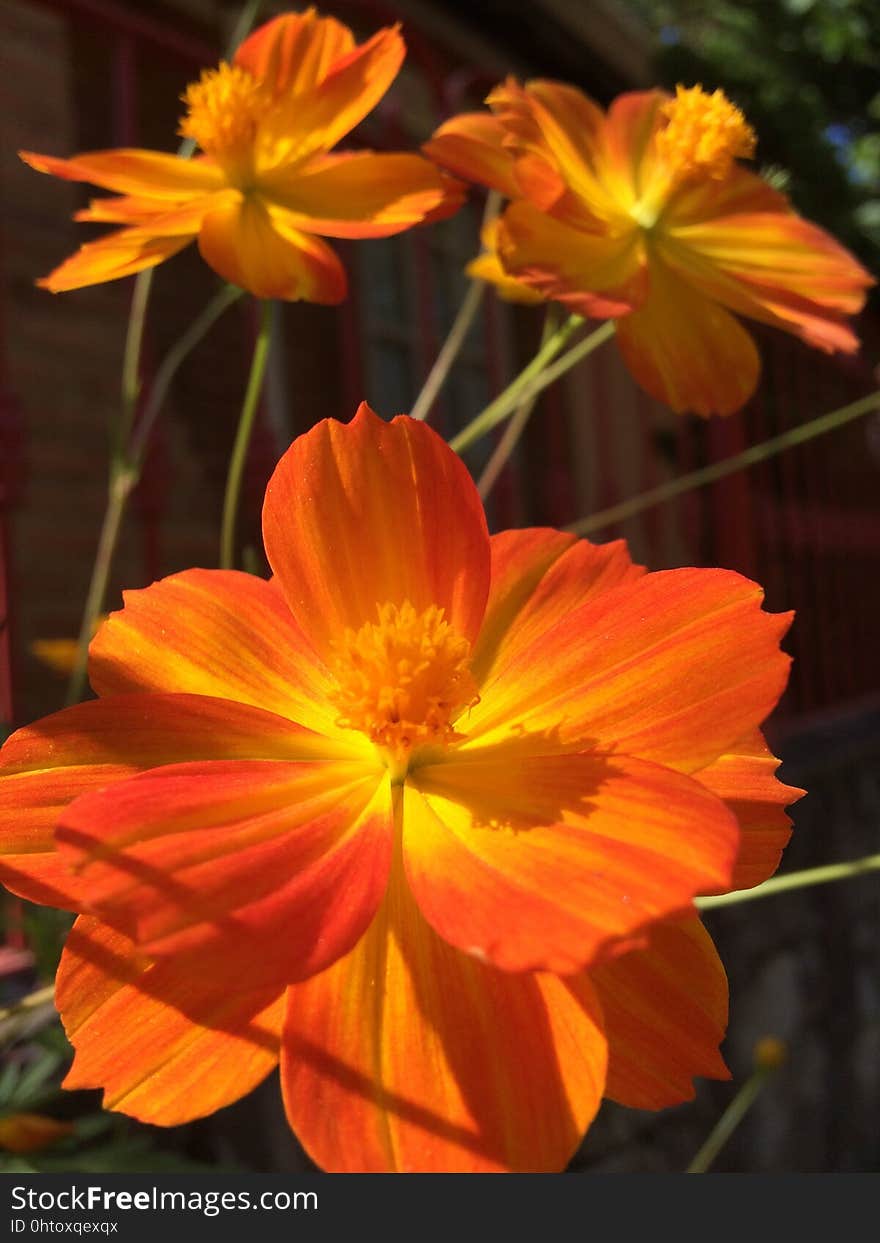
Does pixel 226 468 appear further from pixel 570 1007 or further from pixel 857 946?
pixel 570 1007


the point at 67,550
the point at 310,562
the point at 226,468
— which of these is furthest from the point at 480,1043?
the point at 226,468

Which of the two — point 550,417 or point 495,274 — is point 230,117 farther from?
point 550,417

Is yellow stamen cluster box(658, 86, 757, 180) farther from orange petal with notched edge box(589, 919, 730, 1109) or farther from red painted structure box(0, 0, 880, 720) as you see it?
red painted structure box(0, 0, 880, 720)

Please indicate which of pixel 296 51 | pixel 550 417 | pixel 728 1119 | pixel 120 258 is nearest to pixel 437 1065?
pixel 120 258

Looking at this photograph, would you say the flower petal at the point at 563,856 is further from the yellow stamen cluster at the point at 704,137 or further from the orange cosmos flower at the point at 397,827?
the yellow stamen cluster at the point at 704,137

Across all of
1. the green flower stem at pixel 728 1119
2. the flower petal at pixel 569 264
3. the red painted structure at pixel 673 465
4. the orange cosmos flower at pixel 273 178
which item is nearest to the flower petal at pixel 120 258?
the orange cosmos flower at pixel 273 178

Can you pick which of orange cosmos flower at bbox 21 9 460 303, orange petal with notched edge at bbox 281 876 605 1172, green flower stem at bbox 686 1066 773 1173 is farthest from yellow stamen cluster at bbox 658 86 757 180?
green flower stem at bbox 686 1066 773 1173

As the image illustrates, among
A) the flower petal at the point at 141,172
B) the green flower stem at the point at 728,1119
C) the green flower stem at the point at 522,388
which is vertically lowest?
the green flower stem at the point at 728,1119

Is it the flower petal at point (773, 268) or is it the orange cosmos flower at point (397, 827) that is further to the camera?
the flower petal at point (773, 268)
